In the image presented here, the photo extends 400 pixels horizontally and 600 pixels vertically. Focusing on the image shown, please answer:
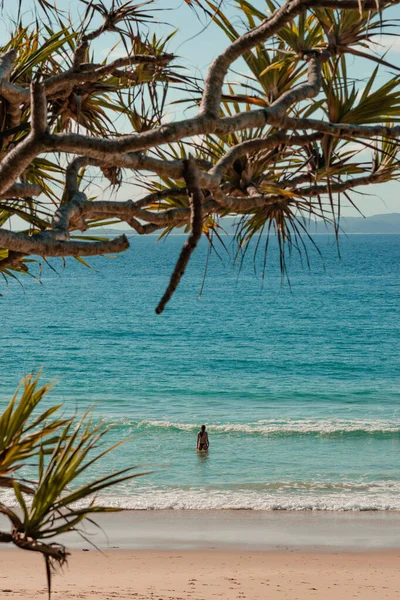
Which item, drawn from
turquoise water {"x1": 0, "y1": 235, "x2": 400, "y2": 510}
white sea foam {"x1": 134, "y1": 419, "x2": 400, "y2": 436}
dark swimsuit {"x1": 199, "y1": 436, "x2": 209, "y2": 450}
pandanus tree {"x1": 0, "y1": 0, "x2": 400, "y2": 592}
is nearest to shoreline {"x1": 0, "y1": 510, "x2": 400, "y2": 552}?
turquoise water {"x1": 0, "y1": 235, "x2": 400, "y2": 510}

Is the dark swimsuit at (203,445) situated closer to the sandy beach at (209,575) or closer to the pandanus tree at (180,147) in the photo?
the sandy beach at (209,575)

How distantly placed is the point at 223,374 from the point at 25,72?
29.3 m

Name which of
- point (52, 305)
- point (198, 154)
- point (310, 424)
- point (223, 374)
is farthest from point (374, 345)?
point (198, 154)

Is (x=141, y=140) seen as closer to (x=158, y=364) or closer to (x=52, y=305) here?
(x=158, y=364)

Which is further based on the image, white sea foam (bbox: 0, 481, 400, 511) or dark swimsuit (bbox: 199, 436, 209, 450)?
dark swimsuit (bbox: 199, 436, 209, 450)

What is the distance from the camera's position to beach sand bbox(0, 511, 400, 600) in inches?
350

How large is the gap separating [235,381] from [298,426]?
326 inches

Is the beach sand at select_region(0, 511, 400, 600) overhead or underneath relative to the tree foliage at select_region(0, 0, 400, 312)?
underneath

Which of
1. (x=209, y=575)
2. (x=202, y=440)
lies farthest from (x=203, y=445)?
(x=209, y=575)

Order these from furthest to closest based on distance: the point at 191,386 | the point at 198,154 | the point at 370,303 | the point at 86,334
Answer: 1. the point at 370,303
2. the point at 86,334
3. the point at 191,386
4. the point at 198,154

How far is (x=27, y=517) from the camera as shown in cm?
210

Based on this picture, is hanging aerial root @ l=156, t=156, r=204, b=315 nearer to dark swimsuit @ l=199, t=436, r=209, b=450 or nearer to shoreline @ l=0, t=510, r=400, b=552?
shoreline @ l=0, t=510, r=400, b=552

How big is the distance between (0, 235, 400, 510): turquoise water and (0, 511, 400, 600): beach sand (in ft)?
3.46

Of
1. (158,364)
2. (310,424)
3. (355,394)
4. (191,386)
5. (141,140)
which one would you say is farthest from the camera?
(158,364)
